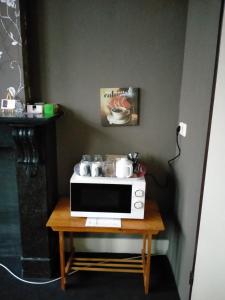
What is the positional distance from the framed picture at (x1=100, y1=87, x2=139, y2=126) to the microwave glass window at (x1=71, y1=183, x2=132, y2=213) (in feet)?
1.77

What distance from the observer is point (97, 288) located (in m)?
1.92

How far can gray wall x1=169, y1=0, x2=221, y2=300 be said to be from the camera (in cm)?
139

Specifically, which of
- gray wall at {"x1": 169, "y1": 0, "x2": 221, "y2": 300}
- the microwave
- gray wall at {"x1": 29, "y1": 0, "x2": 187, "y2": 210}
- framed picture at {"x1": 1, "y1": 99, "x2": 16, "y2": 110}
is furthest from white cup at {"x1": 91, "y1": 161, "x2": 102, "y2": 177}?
framed picture at {"x1": 1, "y1": 99, "x2": 16, "y2": 110}

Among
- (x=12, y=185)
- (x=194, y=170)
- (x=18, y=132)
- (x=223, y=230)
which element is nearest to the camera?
(x=223, y=230)

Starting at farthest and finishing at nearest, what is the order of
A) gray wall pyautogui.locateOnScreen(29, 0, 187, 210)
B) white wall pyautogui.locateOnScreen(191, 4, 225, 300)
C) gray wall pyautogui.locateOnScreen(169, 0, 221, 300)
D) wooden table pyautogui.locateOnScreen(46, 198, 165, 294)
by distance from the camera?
gray wall pyautogui.locateOnScreen(29, 0, 187, 210) < wooden table pyautogui.locateOnScreen(46, 198, 165, 294) < gray wall pyautogui.locateOnScreen(169, 0, 221, 300) < white wall pyautogui.locateOnScreen(191, 4, 225, 300)

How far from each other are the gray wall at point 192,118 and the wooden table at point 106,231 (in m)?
0.22

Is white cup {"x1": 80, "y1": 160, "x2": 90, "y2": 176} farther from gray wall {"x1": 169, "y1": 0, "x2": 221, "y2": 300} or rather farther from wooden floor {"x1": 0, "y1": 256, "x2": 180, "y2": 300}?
wooden floor {"x1": 0, "y1": 256, "x2": 180, "y2": 300}

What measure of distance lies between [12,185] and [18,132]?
0.62 m

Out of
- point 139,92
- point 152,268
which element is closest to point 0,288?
point 152,268

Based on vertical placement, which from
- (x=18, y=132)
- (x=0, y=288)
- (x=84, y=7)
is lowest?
(x=0, y=288)

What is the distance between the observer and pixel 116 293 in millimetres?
1880

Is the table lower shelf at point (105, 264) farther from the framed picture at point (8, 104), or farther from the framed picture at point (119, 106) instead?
the framed picture at point (8, 104)

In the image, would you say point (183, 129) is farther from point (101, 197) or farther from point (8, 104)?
point (8, 104)

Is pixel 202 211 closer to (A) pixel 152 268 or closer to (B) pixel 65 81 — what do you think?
(A) pixel 152 268
